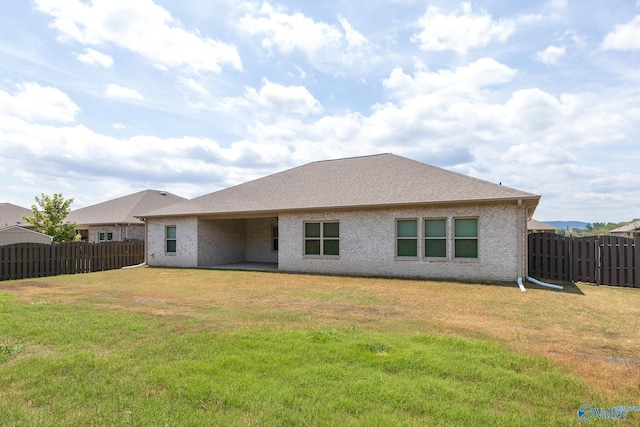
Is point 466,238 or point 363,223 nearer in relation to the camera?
point 466,238

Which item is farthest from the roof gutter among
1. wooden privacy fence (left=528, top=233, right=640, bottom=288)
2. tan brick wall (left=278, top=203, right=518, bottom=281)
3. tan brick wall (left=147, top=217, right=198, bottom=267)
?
wooden privacy fence (left=528, top=233, right=640, bottom=288)

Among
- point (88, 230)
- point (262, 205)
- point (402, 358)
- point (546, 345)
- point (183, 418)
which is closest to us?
point (183, 418)

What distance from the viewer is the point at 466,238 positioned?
1336 cm

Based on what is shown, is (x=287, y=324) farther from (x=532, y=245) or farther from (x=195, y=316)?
(x=532, y=245)

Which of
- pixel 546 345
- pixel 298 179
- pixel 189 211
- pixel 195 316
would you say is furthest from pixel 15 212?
pixel 546 345

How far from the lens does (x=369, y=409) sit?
350cm

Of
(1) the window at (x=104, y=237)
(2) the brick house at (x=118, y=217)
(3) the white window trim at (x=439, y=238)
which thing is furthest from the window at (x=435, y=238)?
(1) the window at (x=104, y=237)

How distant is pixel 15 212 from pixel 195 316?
1540 inches

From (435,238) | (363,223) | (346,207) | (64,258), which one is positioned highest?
(346,207)

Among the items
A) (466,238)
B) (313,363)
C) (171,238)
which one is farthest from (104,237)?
(313,363)

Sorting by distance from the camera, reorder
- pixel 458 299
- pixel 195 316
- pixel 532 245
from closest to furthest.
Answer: pixel 195 316, pixel 458 299, pixel 532 245

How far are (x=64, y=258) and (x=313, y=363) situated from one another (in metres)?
18.2

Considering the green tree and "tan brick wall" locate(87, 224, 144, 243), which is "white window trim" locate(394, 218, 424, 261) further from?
the green tree

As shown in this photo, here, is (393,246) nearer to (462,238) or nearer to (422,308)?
(462,238)
